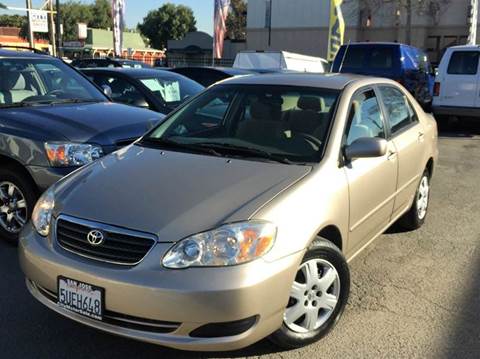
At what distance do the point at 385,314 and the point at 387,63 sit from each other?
9848 millimetres

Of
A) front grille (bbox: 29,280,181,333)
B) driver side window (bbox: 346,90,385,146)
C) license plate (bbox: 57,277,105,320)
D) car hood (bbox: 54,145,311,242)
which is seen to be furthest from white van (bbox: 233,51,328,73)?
front grille (bbox: 29,280,181,333)

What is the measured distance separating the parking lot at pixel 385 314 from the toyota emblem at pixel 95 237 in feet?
2.27

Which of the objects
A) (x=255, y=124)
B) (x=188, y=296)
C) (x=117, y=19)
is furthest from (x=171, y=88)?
(x=117, y=19)

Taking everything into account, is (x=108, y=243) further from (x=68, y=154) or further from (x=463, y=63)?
(x=463, y=63)

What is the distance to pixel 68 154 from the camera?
4492 millimetres

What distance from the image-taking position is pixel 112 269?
8.92 ft

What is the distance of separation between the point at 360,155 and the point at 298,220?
822 mm

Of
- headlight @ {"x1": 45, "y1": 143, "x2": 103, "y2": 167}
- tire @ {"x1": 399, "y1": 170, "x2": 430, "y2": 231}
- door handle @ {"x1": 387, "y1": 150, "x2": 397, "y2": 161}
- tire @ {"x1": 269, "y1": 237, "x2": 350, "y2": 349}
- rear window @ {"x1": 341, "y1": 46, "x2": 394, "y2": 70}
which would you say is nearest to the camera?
tire @ {"x1": 269, "y1": 237, "x2": 350, "y2": 349}

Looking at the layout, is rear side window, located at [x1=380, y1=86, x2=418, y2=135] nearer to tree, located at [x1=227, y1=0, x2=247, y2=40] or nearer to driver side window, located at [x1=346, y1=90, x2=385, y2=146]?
driver side window, located at [x1=346, y1=90, x2=385, y2=146]

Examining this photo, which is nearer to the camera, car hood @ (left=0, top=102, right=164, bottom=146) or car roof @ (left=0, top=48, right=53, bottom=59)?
car hood @ (left=0, top=102, right=164, bottom=146)

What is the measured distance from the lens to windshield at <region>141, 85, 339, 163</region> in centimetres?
362

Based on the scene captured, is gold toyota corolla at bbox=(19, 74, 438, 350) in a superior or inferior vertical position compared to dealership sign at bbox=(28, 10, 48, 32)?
inferior

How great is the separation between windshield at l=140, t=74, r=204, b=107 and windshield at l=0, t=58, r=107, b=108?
4.87ft

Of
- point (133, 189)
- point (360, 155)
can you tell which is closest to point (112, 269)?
point (133, 189)
